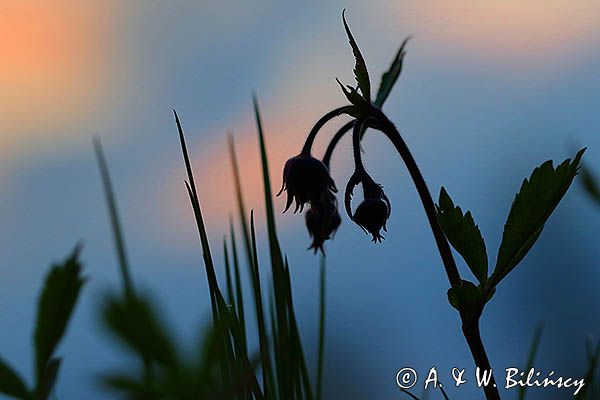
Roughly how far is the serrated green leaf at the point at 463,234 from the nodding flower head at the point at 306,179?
12.6 inches

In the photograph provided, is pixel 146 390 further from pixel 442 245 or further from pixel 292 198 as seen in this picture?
pixel 292 198

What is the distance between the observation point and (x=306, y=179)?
139cm

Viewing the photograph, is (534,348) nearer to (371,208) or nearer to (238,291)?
(238,291)

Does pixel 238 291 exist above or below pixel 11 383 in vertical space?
above

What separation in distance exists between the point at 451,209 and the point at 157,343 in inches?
38.5

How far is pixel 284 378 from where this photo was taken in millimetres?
614

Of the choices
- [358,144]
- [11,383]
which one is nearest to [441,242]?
[358,144]

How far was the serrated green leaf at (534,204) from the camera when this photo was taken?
1053mm

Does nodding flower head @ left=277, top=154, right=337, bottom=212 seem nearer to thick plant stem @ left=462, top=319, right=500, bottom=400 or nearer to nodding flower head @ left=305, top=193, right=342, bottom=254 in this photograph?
nodding flower head @ left=305, top=193, right=342, bottom=254

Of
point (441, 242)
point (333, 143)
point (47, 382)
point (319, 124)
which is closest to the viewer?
point (47, 382)

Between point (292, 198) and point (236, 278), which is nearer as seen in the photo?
point (236, 278)

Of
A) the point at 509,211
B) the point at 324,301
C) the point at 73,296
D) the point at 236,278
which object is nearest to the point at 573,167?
the point at 509,211

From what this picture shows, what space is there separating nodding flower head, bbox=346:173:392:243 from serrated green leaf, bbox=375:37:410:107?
5.4 inches

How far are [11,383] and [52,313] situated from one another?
1.6 inches
